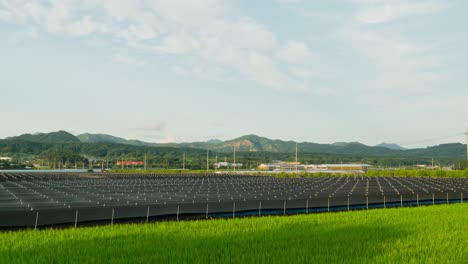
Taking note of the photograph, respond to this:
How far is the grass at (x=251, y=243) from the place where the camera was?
40.7 feet

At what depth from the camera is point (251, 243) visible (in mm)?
14930

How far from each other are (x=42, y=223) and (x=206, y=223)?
694 cm

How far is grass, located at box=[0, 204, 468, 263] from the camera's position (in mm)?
12398

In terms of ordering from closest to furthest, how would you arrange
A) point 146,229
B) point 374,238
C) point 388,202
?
point 374,238 < point 146,229 < point 388,202

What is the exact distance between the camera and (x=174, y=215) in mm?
23484

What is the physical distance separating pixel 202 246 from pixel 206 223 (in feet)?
20.4

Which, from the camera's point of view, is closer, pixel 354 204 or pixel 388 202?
pixel 354 204

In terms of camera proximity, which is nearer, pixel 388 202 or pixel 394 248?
pixel 394 248

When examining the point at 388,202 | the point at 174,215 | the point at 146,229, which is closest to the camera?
the point at 146,229

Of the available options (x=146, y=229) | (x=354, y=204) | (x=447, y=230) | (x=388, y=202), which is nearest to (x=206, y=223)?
(x=146, y=229)

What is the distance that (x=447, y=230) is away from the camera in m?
19.0

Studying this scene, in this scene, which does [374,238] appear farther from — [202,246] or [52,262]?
[52,262]

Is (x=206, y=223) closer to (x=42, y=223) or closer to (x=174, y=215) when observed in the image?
(x=174, y=215)

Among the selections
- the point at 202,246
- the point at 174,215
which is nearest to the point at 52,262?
the point at 202,246
